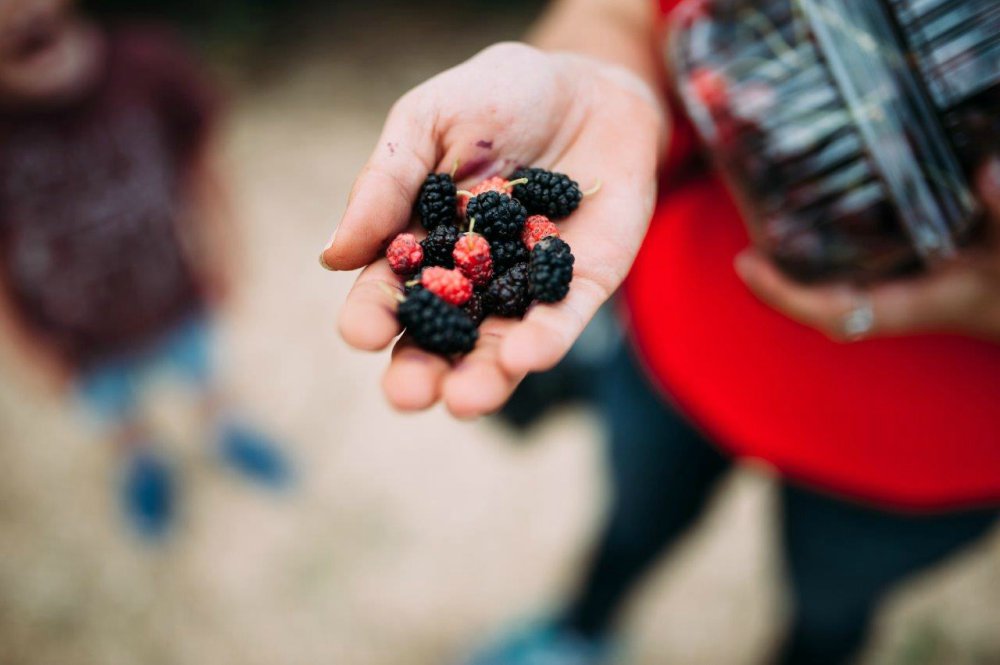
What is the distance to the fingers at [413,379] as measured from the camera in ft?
3.37

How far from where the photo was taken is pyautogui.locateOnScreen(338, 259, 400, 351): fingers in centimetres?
106

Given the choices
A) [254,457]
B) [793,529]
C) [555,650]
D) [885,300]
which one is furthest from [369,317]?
Result: [254,457]

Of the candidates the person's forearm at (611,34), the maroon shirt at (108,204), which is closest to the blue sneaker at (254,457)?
the maroon shirt at (108,204)

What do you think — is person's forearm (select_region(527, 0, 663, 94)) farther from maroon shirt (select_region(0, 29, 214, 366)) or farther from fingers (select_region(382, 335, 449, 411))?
maroon shirt (select_region(0, 29, 214, 366))

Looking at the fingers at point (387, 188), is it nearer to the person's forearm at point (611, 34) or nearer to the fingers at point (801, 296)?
the person's forearm at point (611, 34)

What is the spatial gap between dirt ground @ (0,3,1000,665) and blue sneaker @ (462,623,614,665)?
15 centimetres

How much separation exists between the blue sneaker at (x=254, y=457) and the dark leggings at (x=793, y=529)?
1515mm

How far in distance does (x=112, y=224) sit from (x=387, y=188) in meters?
1.87

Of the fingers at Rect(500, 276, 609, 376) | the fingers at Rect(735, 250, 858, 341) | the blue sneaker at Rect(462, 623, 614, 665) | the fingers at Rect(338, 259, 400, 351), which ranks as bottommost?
the blue sneaker at Rect(462, 623, 614, 665)

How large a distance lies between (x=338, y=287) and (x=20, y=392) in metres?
1.60

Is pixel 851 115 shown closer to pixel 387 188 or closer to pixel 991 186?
pixel 991 186

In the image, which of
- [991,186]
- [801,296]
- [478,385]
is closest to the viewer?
[478,385]

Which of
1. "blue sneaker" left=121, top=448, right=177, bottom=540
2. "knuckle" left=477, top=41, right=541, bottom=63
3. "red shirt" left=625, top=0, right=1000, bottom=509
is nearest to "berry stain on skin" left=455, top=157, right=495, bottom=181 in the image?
"knuckle" left=477, top=41, right=541, bottom=63

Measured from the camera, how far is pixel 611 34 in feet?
5.09
